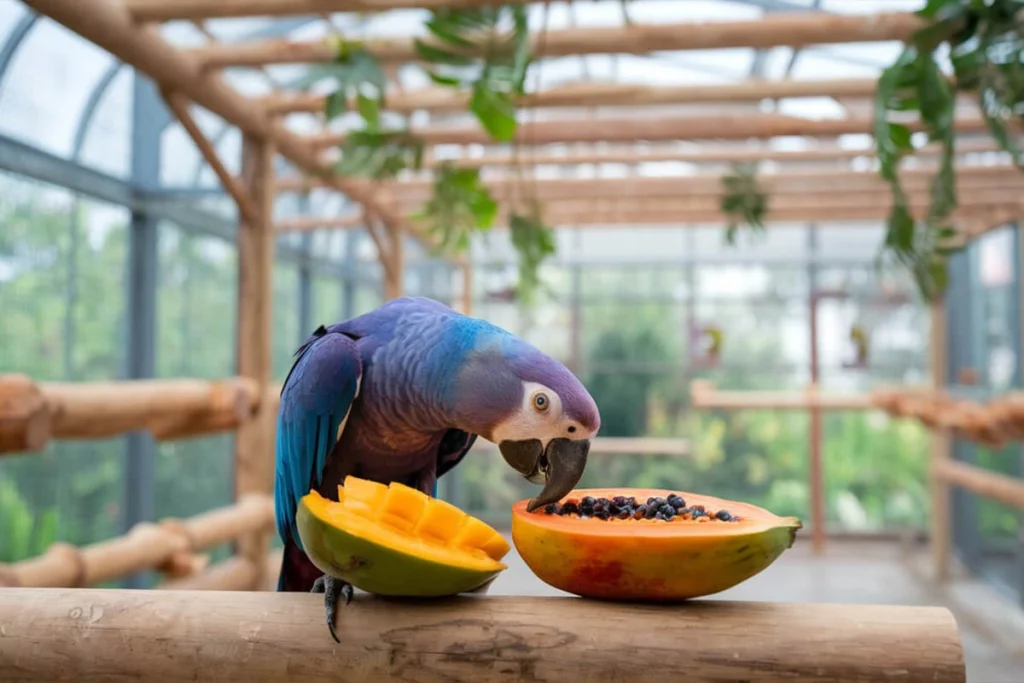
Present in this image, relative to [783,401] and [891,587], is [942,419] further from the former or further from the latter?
[891,587]

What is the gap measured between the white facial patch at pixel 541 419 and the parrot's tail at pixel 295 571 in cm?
48

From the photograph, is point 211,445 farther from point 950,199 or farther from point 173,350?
point 950,199

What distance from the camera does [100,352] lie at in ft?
10.0

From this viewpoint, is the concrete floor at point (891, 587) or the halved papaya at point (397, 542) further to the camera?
the concrete floor at point (891, 587)

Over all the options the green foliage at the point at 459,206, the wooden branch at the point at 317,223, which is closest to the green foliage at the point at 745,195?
the green foliage at the point at 459,206

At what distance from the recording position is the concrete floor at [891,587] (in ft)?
13.6

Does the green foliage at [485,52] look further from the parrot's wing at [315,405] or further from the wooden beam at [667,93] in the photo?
the parrot's wing at [315,405]

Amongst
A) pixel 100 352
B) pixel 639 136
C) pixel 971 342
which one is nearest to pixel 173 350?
pixel 100 352

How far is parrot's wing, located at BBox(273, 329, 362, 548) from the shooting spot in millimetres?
1050

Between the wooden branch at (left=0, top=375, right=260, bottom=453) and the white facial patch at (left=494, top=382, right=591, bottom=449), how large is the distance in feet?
4.16

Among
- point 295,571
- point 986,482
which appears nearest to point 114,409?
point 295,571

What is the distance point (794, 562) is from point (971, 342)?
209 centimetres

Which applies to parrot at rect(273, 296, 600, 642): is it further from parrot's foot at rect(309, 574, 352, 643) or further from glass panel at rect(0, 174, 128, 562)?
glass panel at rect(0, 174, 128, 562)

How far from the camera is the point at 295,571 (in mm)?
1241
